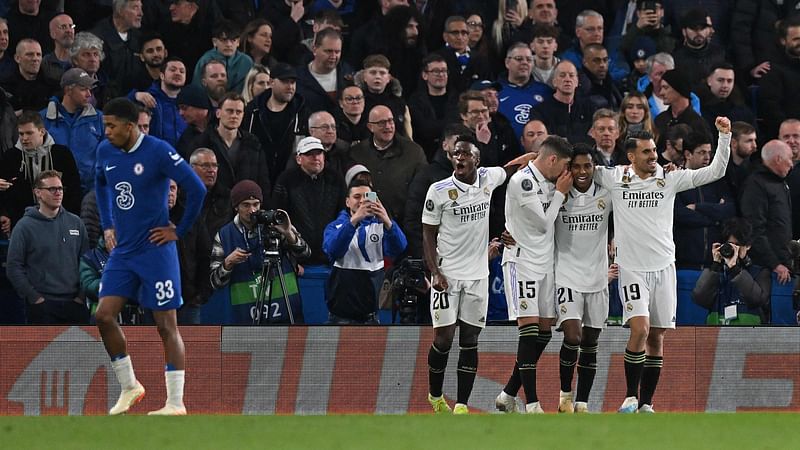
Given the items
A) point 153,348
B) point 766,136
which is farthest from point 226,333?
point 766,136

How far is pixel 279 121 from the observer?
1636cm

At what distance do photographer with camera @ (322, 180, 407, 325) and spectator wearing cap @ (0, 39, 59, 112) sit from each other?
3.97 metres

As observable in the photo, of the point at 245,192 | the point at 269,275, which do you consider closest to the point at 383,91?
the point at 245,192

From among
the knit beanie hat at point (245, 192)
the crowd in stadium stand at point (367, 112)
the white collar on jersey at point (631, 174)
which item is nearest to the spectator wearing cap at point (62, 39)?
the crowd in stadium stand at point (367, 112)

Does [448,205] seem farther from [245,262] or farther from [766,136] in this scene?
[766,136]

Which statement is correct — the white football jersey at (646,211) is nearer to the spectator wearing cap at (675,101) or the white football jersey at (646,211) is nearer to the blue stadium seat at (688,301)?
the blue stadium seat at (688,301)

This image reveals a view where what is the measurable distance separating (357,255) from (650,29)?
6.05 metres

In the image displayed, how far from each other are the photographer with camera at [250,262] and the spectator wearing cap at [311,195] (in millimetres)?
521

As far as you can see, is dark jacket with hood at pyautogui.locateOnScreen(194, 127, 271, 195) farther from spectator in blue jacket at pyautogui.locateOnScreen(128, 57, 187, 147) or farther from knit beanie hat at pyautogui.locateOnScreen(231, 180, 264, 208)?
knit beanie hat at pyautogui.locateOnScreen(231, 180, 264, 208)

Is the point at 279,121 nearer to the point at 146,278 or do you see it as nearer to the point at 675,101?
the point at 675,101

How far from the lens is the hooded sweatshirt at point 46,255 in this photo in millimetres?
14523

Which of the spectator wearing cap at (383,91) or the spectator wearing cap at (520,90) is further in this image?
the spectator wearing cap at (520,90)

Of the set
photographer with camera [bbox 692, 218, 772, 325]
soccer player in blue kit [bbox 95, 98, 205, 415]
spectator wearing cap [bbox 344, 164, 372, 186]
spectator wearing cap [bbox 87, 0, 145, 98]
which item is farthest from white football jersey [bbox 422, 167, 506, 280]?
spectator wearing cap [bbox 87, 0, 145, 98]

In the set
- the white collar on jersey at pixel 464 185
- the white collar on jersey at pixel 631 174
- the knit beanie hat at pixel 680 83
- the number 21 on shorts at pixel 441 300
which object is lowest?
the number 21 on shorts at pixel 441 300
